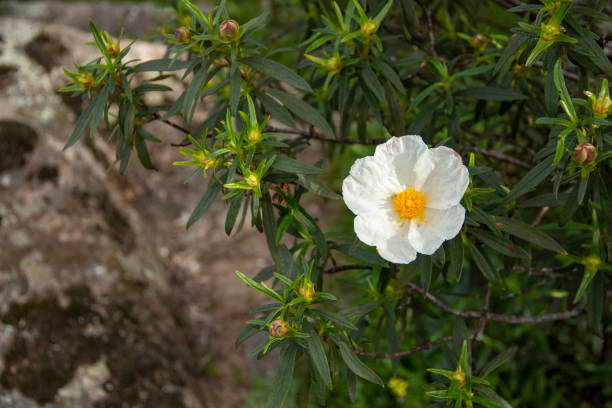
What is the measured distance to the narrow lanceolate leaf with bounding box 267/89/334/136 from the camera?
5.00ft

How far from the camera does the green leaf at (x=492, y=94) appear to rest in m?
1.66

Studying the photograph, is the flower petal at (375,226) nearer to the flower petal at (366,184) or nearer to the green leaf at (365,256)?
the flower petal at (366,184)

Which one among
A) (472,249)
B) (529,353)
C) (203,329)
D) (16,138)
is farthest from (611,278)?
(16,138)

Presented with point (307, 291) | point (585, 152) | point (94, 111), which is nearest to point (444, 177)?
point (585, 152)

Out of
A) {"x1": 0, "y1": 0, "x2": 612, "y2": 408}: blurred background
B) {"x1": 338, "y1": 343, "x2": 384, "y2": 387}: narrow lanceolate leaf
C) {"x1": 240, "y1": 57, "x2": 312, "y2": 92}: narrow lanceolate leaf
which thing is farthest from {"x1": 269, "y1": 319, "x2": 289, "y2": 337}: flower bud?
{"x1": 0, "y1": 0, "x2": 612, "y2": 408}: blurred background

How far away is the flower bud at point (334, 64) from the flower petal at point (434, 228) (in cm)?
54

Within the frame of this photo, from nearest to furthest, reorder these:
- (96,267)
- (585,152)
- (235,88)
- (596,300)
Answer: (585,152), (235,88), (596,300), (96,267)

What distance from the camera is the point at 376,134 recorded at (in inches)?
157

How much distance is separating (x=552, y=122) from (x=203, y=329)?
8.92 ft

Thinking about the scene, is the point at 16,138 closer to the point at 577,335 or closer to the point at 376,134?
the point at 376,134

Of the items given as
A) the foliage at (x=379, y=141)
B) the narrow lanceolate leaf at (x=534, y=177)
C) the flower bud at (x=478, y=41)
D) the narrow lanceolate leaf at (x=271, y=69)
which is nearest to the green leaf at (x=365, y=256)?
the foliage at (x=379, y=141)

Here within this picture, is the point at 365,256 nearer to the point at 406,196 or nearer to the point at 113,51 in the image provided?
the point at 406,196

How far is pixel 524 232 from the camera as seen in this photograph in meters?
1.43

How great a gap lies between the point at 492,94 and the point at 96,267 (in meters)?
2.08
